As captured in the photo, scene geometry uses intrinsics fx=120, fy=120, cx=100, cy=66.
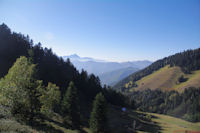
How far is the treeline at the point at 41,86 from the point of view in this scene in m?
17.9

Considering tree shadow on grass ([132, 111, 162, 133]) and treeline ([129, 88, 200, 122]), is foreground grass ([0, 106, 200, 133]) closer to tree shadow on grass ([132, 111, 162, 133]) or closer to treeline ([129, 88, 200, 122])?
tree shadow on grass ([132, 111, 162, 133])

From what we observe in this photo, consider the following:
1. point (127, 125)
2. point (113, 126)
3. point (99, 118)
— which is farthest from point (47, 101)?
point (127, 125)

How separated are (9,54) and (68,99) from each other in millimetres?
59462

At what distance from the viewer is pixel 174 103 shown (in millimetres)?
160125

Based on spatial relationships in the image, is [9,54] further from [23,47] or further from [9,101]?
[9,101]

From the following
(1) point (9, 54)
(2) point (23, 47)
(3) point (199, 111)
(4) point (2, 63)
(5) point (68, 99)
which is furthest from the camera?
(3) point (199, 111)

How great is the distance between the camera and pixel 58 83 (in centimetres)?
7338

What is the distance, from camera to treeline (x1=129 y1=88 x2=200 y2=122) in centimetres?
13112

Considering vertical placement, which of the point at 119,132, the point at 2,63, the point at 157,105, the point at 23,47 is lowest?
the point at 157,105

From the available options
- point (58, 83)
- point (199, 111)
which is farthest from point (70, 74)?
point (199, 111)

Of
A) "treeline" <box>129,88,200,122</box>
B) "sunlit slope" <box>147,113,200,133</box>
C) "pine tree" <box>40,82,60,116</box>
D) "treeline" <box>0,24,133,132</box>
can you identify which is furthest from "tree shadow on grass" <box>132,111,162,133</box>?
"treeline" <box>129,88,200,122</box>

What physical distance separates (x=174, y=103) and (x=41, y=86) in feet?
594

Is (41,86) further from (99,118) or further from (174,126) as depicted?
(174,126)

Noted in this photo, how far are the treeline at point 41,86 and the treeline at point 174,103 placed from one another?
6316 centimetres
